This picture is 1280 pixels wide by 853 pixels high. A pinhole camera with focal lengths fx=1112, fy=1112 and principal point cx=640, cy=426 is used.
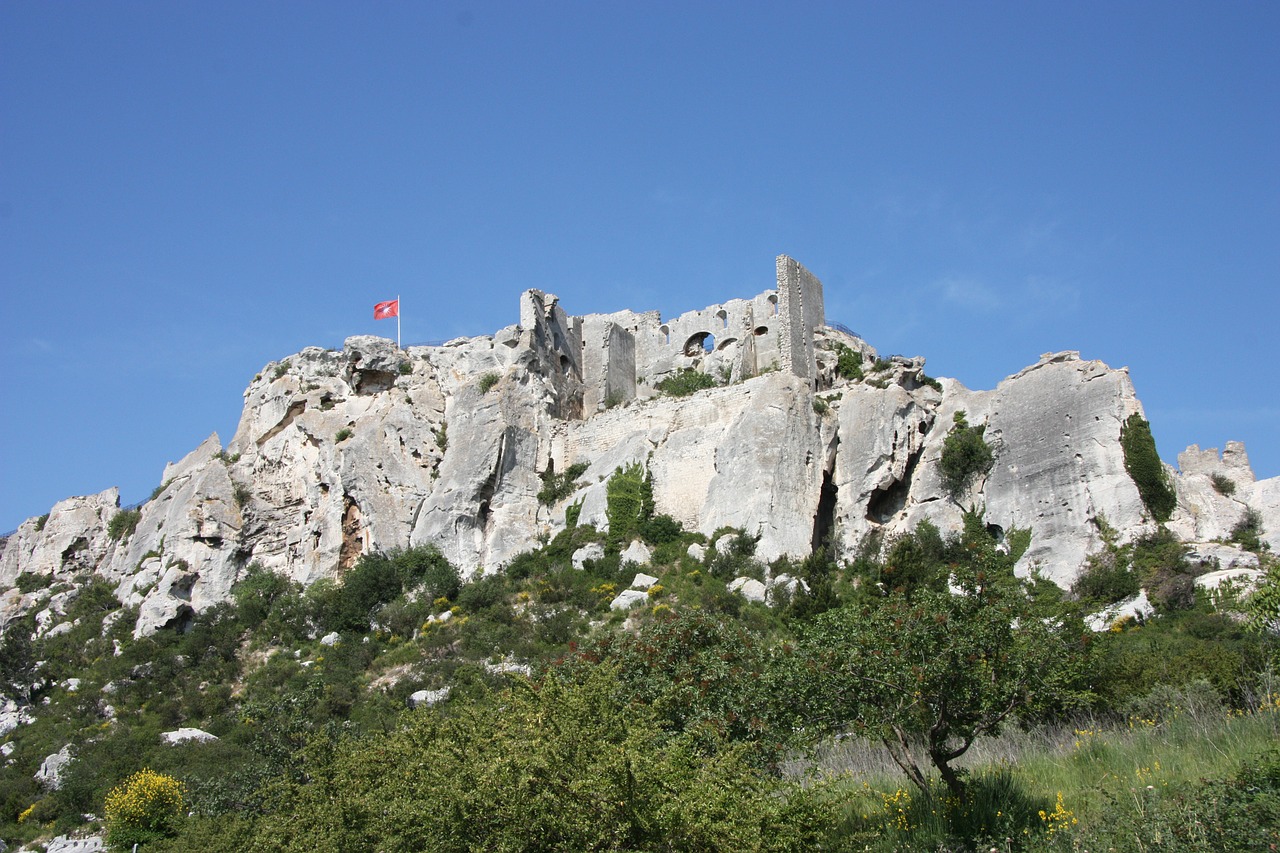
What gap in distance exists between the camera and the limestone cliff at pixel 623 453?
3569 cm

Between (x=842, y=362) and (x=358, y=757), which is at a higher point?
(x=842, y=362)

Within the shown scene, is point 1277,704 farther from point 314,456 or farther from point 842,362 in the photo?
point 314,456

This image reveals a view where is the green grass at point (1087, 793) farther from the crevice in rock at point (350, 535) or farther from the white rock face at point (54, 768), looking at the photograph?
the crevice in rock at point (350, 535)

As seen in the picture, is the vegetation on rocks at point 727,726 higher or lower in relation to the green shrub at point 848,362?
lower

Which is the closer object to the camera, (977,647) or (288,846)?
(977,647)

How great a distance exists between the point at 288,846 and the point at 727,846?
8.16 m

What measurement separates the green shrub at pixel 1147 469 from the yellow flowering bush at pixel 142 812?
2816 cm

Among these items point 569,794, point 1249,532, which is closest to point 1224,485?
point 1249,532

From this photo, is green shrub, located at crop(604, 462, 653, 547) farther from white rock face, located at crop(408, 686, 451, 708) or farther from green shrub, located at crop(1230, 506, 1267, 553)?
green shrub, located at crop(1230, 506, 1267, 553)

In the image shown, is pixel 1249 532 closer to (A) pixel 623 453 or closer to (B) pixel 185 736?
(A) pixel 623 453

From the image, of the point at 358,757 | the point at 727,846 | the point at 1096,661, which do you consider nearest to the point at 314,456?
the point at 358,757

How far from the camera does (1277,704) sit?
16.5 metres

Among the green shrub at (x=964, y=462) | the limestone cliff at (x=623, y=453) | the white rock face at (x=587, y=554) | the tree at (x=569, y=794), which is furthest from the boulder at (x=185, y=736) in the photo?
the green shrub at (x=964, y=462)

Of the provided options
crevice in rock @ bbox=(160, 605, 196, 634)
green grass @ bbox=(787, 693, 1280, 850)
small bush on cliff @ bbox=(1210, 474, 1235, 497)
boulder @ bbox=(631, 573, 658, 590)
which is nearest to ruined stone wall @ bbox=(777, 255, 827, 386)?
boulder @ bbox=(631, 573, 658, 590)
